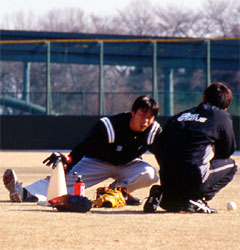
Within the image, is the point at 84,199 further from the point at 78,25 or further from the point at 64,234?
the point at 78,25

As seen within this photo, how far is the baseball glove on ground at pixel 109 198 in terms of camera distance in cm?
834

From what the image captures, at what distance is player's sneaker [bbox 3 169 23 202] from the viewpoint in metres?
8.64

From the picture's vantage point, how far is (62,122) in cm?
2408

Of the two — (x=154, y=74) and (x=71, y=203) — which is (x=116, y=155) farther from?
(x=154, y=74)

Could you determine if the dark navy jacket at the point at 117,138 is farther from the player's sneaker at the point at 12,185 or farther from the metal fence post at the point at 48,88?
the metal fence post at the point at 48,88

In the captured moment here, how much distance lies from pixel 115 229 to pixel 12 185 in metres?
2.45

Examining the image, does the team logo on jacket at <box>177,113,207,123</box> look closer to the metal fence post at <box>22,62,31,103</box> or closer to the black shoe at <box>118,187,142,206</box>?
the black shoe at <box>118,187,142,206</box>

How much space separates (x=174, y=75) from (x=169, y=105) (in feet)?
4.00

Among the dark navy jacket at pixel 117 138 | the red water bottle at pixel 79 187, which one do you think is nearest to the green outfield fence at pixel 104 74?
the dark navy jacket at pixel 117 138

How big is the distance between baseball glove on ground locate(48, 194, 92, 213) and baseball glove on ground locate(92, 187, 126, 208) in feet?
1.49

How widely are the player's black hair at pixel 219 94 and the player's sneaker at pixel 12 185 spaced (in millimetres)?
2384

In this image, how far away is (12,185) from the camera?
28.7ft

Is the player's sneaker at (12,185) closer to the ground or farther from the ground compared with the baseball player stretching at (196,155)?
closer to the ground

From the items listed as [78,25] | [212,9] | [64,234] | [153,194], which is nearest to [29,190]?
[153,194]
